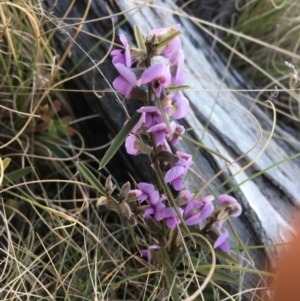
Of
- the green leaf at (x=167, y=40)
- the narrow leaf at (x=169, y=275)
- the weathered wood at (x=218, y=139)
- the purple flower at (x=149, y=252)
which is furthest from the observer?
the weathered wood at (x=218, y=139)

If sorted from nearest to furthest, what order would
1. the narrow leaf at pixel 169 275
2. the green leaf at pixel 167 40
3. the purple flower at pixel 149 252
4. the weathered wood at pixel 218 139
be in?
the green leaf at pixel 167 40 < the narrow leaf at pixel 169 275 < the purple flower at pixel 149 252 < the weathered wood at pixel 218 139

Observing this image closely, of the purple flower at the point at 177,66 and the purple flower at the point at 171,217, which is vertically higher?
the purple flower at the point at 177,66

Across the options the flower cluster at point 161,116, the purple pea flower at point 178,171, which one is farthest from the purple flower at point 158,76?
the purple pea flower at point 178,171

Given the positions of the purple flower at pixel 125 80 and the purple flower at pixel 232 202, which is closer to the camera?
the purple flower at pixel 125 80

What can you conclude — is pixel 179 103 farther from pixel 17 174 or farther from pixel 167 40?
pixel 17 174

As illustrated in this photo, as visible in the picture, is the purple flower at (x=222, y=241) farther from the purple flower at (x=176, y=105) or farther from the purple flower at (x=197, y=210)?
the purple flower at (x=176, y=105)

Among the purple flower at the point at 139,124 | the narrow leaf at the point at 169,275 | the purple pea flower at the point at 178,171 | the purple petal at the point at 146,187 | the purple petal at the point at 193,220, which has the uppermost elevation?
the purple flower at the point at 139,124

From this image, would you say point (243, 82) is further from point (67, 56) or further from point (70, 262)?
point (70, 262)
